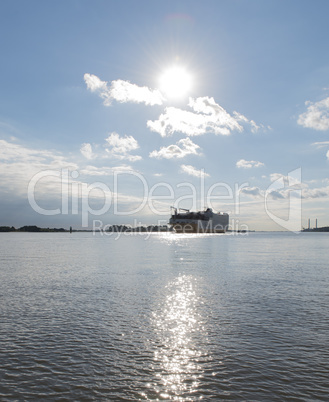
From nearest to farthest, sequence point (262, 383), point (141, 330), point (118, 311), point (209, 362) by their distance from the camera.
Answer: point (262, 383), point (209, 362), point (141, 330), point (118, 311)

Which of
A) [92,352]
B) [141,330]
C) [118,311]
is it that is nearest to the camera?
[92,352]

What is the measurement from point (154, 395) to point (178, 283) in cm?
1711

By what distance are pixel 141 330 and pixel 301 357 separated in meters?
6.21

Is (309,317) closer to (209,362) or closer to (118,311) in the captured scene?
(209,362)

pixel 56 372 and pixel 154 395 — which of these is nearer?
pixel 154 395

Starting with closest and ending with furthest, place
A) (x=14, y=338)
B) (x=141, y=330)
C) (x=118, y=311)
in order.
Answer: (x=14, y=338), (x=141, y=330), (x=118, y=311)

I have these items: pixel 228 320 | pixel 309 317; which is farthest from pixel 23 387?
pixel 309 317

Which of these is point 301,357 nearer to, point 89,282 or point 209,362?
point 209,362

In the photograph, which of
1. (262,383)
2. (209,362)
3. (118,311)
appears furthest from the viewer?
(118,311)

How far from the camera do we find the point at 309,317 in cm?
1548

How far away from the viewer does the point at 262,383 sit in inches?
347

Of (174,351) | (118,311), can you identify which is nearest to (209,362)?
(174,351)

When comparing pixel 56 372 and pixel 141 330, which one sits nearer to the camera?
pixel 56 372

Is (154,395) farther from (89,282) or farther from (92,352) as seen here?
(89,282)
